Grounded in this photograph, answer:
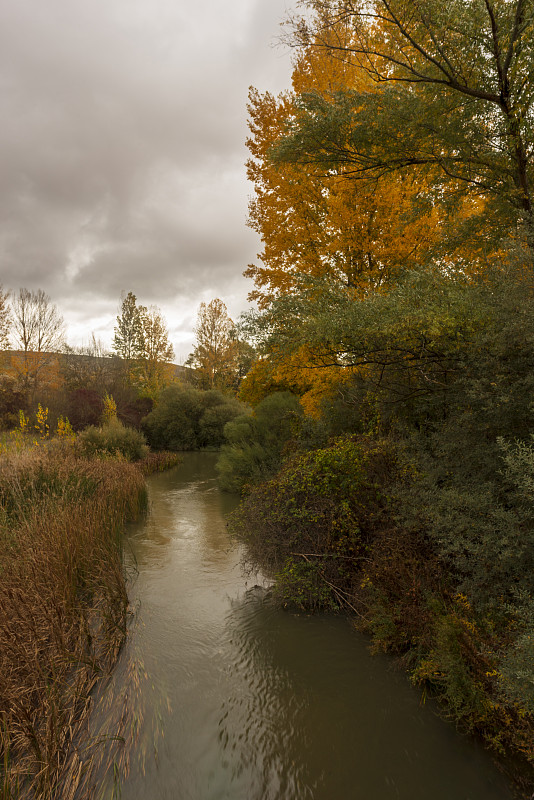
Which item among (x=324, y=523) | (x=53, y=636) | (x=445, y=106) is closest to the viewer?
(x=53, y=636)

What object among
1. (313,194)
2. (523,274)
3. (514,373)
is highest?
(313,194)

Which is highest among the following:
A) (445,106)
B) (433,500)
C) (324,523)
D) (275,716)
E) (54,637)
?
(445,106)

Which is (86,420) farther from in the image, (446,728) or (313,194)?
(446,728)

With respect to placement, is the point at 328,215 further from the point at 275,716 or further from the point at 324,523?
the point at 275,716

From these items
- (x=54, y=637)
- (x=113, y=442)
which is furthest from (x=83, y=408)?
(x=54, y=637)

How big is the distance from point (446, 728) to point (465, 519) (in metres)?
1.65

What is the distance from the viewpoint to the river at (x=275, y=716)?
292 cm

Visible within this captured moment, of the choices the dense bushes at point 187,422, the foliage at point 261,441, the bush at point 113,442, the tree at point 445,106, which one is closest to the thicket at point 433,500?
the tree at point 445,106

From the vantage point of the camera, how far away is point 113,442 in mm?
15758

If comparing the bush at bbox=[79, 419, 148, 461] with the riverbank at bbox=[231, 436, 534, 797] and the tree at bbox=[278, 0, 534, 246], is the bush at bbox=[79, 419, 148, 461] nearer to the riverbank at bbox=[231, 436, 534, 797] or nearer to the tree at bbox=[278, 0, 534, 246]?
the riverbank at bbox=[231, 436, 534, 797]

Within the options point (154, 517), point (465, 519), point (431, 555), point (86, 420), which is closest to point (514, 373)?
point (465, 519)

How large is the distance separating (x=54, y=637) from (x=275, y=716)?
6.92 feet

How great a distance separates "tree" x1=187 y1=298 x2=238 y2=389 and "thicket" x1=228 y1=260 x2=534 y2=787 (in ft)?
82.5

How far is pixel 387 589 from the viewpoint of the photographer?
4.35 meters
